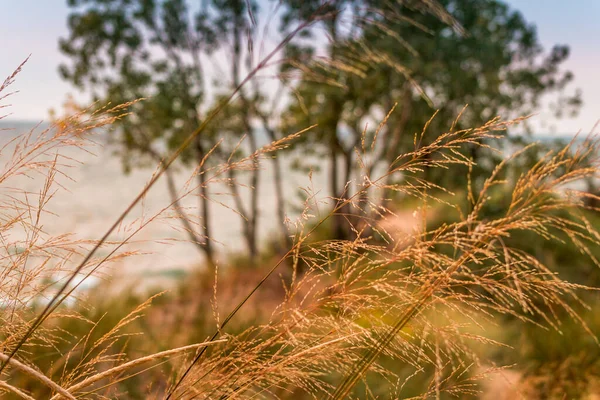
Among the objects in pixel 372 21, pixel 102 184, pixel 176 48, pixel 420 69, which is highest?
pixel 176 48

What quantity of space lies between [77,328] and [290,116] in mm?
8548

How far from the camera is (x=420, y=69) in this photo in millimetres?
9016

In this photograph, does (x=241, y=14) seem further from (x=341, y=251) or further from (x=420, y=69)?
(x=341, y=251)

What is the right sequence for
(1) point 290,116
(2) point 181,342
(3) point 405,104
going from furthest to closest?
(1) point 290,116
(3) point 405,104
(2) point 181,342

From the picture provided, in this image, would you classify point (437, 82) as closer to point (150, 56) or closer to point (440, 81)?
point (440, 81)

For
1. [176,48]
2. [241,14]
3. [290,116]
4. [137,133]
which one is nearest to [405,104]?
[290,116]

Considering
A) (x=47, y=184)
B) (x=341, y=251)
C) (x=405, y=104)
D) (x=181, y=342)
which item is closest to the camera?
(x=341, y=251)

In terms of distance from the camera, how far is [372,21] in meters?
1.14

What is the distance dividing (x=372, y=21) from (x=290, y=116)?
1087 cm

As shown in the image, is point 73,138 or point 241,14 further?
point 241,14

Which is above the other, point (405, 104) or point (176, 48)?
point (176, 48)

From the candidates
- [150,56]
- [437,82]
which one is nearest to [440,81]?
[437,82]

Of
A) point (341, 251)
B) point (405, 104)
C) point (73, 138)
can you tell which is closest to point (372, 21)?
point (341, 251)

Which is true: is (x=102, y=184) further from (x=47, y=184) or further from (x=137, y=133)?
(x=47, y=184)
